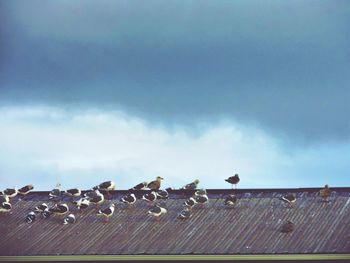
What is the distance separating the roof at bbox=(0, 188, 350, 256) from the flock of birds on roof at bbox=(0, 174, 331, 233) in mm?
342

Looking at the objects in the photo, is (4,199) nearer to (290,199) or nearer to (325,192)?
(290,199)

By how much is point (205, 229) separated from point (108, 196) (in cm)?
842

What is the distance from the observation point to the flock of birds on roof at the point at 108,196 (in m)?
43.3

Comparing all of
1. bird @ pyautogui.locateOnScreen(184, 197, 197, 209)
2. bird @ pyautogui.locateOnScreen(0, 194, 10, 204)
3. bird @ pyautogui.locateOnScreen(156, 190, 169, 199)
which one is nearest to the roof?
bird @ pyautogui.locateOnScreen(184, 197, 197, 209)

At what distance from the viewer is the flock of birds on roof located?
4331 centimetres

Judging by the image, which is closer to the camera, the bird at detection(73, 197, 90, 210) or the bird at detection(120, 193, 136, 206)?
the bird at detection(120, 193, 136, 206)

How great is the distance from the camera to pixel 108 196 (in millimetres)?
47656

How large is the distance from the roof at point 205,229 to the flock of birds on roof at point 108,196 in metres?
0.34

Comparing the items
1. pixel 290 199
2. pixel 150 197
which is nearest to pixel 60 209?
pixel 150 197

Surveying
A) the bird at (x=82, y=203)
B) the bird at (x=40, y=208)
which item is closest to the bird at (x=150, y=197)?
the bird at (x=82, y=203)

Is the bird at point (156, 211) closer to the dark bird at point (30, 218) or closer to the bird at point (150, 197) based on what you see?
the bird at point (150, 197)

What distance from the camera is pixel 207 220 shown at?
138ft

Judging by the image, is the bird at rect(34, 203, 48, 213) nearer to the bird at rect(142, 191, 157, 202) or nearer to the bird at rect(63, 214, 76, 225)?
the bird at rect(63, 214, 76, 225)

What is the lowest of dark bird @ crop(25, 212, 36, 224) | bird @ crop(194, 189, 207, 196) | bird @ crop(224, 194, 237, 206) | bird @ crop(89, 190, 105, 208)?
bird @ crop(224, 194, 237, 206)
